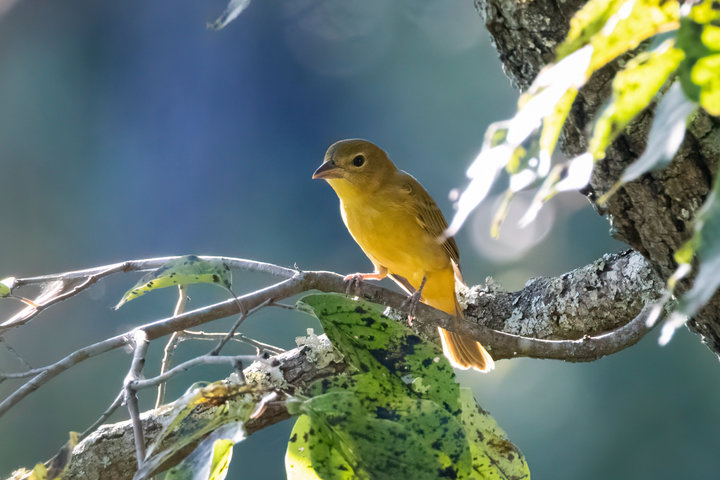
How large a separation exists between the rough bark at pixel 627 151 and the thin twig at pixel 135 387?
37.6 inches

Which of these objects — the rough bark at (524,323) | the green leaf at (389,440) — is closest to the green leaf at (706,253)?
the green leaf at (389,440)

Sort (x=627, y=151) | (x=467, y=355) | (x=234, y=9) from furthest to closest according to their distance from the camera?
(x=467, y=355) → (x=627, y=151) → (x=234, y=9)

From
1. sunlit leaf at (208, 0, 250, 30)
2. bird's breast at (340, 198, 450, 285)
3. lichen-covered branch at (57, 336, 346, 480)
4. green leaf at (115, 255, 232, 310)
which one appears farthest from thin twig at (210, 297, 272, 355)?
bird's breast at (340, 198, 450, 285)

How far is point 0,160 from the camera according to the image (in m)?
7.82

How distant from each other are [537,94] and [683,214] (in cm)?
105

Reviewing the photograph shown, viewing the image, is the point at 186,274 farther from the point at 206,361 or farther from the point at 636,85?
the point at 636,85

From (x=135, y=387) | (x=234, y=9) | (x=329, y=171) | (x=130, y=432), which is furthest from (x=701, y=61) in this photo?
(x=329, y=171)

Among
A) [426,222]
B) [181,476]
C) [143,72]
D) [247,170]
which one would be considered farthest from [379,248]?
[143,72]

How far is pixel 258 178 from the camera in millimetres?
7316

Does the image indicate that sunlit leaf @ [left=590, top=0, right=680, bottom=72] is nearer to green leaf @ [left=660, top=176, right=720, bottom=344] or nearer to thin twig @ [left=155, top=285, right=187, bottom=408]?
green leaf @ [left=660, top=176, right=720, bottom=344]

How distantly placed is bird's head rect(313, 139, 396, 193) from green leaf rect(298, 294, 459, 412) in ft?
6.46

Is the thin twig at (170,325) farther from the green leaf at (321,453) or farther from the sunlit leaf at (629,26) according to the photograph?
the sunlit leaf at (629,26)

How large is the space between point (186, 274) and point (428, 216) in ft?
7.33

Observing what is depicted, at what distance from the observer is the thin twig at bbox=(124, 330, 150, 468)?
105cm
